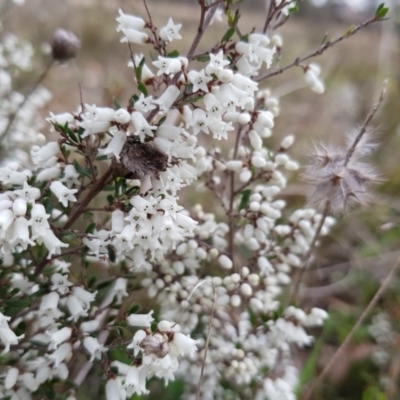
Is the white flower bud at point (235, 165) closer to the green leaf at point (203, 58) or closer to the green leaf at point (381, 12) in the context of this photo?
the green leaf at point (203, 58)

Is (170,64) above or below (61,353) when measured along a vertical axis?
above

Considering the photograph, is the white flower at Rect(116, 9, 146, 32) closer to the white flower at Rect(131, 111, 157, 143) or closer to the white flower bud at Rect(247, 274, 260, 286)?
the white flower at Rect(131, 111, 157, 143)

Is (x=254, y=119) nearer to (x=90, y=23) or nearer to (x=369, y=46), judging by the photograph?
(x=90, y=23)

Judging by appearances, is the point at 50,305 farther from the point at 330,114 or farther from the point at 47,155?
the point at 330,114

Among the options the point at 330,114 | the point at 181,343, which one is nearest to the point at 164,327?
the point at 181,343

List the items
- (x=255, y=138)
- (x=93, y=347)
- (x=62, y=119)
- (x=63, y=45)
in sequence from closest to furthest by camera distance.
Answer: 1. (x=62, y=119)
2. (x=93, y=347)
3. (x=255, y=138)
4. (x=63, y=45)

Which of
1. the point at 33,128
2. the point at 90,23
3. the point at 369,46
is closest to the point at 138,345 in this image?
the point at 33,128
